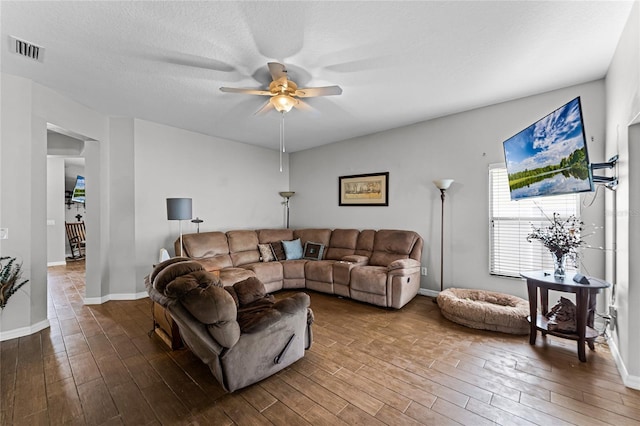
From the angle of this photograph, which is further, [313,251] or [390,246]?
[313,251]

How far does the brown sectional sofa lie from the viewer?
146 inches

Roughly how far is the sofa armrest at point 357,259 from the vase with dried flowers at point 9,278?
154 inches

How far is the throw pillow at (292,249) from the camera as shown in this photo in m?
5.01

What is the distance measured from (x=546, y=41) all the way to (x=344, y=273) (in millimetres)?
3365

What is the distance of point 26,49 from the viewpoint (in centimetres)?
234

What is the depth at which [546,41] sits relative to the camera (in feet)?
7.37

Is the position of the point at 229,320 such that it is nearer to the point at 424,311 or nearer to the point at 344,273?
the point at 344,273

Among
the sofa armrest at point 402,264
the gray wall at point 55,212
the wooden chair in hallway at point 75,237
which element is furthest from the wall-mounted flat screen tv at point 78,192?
the sofa armrest at point 402,264

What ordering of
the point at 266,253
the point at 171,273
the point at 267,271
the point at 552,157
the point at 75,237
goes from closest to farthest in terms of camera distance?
the point at 171,273
the point at 552,157
the point at 267,271
the point at 266,253
the point at 75,237

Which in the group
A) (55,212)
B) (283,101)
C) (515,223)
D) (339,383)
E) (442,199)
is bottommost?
(339,383)

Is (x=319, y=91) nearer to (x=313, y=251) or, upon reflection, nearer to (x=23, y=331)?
(x=313, y=251)

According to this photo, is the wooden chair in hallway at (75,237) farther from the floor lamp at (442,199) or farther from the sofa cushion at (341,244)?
the floor lamp at (442,199)

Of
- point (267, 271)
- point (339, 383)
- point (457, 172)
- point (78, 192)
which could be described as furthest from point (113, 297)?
point (78, 192)

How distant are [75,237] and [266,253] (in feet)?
21.3
